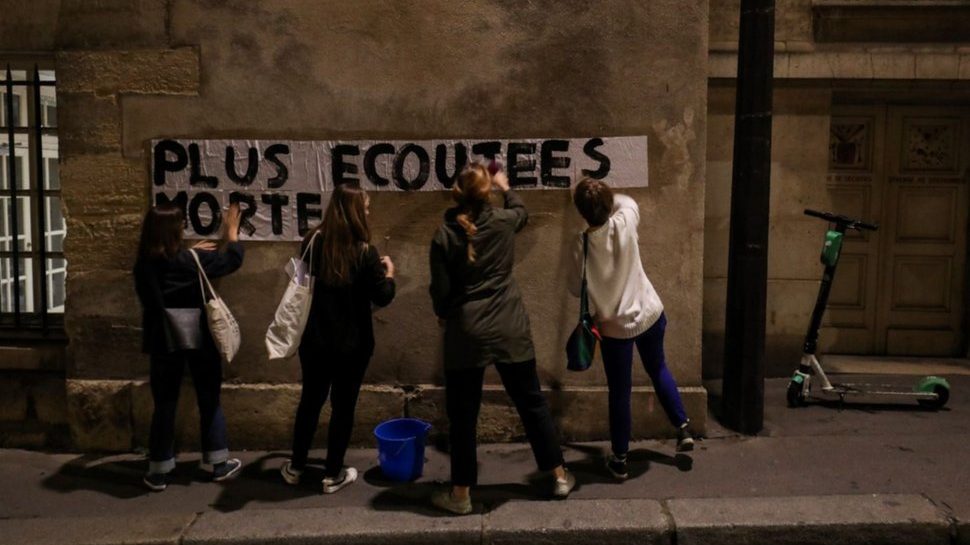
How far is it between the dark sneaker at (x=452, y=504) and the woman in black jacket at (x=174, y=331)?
1414mm

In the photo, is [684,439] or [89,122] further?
[89,122]

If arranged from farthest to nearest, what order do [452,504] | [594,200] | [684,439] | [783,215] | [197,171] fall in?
[783,215], [197,171], [684,439], [594,200], [452,504]

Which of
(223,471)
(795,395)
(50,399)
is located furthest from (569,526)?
(50,399)

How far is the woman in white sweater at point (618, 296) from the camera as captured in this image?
4809mm

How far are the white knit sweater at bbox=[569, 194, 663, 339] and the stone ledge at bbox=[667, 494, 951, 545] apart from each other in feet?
3.58

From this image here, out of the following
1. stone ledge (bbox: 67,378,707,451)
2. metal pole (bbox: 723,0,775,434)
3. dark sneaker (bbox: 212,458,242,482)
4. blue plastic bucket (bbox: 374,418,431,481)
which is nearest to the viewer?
blue plastic bucket (bbox: 374,418,431,481)

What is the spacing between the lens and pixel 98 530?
439 cm

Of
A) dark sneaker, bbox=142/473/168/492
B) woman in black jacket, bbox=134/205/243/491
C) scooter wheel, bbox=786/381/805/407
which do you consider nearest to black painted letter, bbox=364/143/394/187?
woman in black jacket, bbox=134/205/243/491

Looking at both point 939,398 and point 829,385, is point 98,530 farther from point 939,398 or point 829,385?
point 939,398

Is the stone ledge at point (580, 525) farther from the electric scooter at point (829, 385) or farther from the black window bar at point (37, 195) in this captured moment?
the black window bar at point (37, 195)

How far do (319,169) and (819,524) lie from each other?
3648 mm

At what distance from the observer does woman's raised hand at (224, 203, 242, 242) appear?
17.0 feet

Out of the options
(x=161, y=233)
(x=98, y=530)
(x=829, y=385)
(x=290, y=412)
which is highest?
(x=161, y=233)

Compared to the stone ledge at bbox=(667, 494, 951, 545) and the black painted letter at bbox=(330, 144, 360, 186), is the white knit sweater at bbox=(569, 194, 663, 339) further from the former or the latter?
the black painted letter at bbox=(330, 144, 360, 186)
